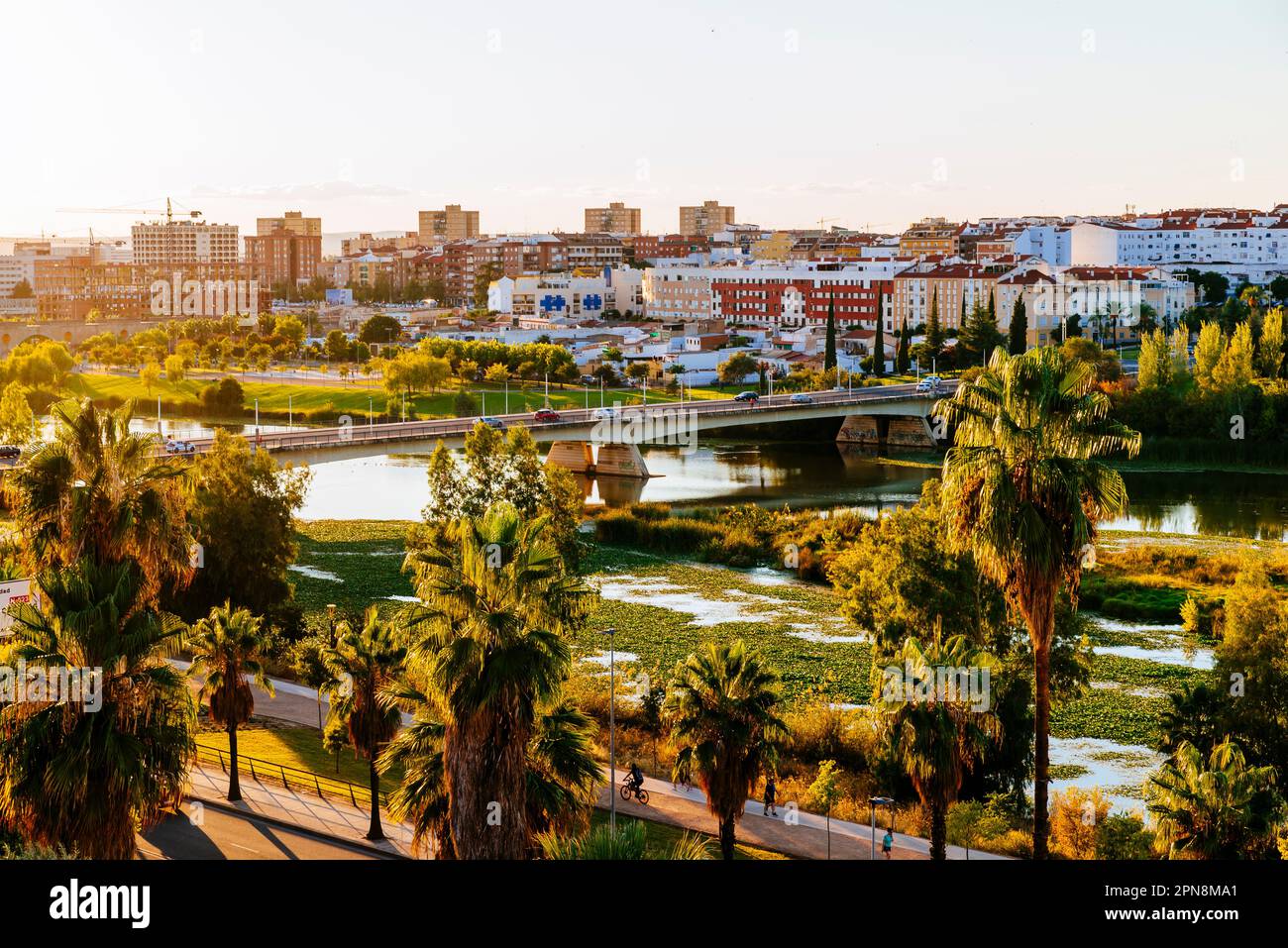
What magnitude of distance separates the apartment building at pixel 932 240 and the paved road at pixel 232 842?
257ft

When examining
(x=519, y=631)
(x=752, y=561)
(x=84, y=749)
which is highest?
(x=519, y=631)

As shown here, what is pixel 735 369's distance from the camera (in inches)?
2234

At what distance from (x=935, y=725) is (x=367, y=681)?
4.79 m

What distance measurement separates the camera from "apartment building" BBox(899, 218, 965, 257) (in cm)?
9067

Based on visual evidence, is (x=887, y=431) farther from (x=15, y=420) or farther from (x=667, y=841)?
(x=667, y=841)

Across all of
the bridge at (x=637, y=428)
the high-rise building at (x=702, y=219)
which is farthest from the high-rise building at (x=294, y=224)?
the bridge at (x=637, y=428)

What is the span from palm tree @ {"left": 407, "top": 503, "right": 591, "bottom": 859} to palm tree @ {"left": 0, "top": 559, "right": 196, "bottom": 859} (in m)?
1.66

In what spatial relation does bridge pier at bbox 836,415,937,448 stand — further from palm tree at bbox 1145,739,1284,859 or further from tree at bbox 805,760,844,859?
palm tree at bbox 1145,739,1284,859

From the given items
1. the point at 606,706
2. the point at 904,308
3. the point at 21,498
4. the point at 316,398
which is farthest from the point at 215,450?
the point at 904,308

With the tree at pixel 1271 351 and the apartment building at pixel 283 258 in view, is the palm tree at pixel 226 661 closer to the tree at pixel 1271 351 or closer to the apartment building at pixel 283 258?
the tree at pixel 1271 351

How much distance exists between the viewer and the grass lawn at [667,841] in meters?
11.6

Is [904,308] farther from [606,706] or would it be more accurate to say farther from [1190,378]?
[606,706]
